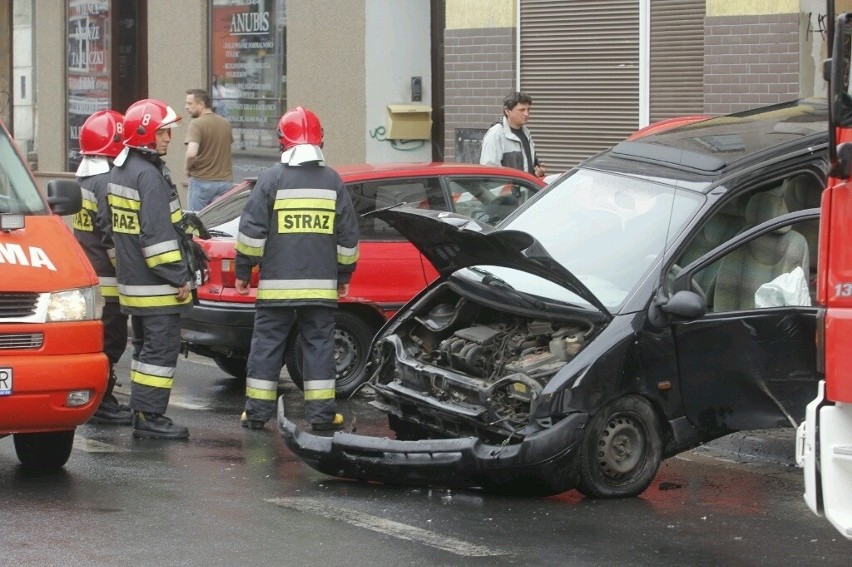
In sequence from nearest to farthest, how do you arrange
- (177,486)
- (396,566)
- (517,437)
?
(396,566) < (517,437) < (177,486)

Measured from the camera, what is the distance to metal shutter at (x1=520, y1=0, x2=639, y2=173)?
14.6 metres

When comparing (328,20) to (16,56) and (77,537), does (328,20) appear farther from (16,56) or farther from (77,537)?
(77,537)

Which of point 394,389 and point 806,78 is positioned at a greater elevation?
point 806,78

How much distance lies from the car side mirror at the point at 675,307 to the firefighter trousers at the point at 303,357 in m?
2.33

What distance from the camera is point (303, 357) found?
8.75 metres

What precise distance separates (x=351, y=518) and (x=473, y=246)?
1557mm

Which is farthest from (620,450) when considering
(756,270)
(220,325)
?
(220,325)

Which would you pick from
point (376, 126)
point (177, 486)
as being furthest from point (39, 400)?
point (376, 126)

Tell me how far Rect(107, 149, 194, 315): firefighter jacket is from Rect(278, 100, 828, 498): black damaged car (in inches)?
57.2

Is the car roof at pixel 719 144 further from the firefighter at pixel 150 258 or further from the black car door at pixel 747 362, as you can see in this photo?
the firefighter at pixel 150 258

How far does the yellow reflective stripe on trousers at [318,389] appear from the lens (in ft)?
28.4

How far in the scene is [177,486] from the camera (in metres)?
7.33

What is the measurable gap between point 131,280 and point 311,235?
1.04 metres

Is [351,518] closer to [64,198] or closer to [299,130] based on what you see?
[64,198]
